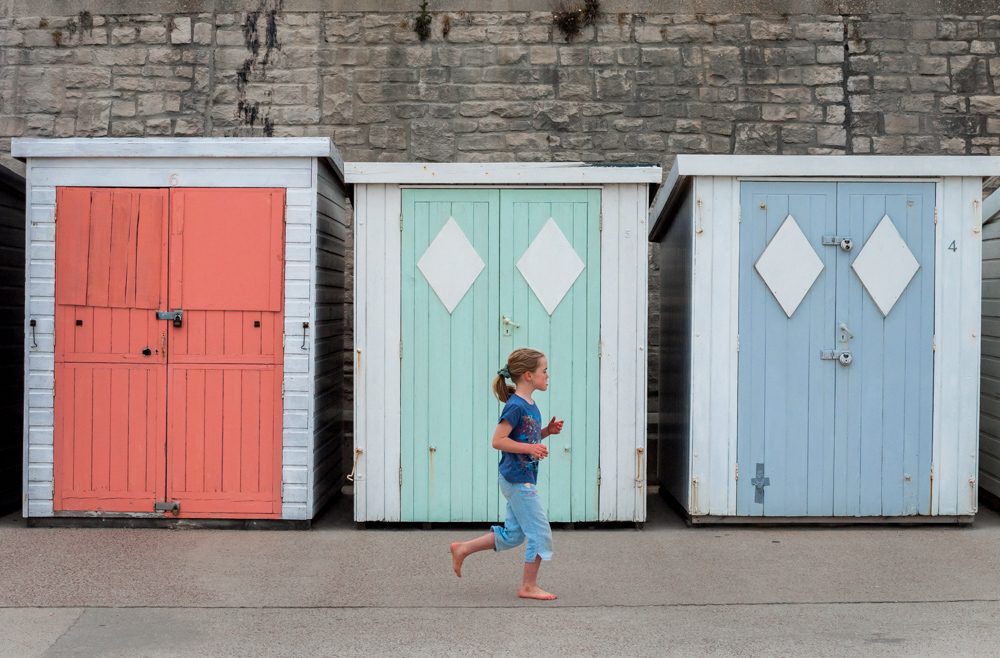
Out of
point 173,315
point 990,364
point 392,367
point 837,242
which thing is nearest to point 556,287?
point 392,367

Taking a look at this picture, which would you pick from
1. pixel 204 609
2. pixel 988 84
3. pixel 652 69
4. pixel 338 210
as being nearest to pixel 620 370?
pixel 338 210

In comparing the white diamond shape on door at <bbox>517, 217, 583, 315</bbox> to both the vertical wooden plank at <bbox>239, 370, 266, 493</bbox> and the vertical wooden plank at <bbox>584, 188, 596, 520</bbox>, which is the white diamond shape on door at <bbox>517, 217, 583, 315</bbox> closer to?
the vertical wooden plank at <bbox>584, 188, 596, 520</bbox>

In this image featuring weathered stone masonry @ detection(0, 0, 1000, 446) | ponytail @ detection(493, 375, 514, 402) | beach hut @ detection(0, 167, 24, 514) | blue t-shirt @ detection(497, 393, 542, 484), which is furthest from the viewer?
weathered stone masonry @ detection(0, 0, 1000, 446)

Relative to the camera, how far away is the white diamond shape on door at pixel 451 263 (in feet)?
22.1

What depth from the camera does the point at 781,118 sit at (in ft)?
30.9

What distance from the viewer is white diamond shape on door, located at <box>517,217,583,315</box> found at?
22.1ft

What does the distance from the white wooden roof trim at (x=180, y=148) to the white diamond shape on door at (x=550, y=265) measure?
1449 millimetres

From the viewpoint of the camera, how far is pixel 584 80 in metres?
9.47

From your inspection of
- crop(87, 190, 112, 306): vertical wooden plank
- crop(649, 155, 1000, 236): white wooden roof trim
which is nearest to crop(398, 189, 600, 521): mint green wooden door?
crop(649, 155, 1000, 236): white wooden roof trim

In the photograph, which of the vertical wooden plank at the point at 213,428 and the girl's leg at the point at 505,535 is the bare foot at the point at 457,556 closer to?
the girl's leg at the point at 505,535

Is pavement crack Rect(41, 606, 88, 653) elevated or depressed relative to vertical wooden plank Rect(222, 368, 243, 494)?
depressed

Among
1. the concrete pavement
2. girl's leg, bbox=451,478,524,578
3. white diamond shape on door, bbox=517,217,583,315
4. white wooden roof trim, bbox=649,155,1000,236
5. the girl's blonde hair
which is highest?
white wooden roof trim, bbox=649,155,1000,236

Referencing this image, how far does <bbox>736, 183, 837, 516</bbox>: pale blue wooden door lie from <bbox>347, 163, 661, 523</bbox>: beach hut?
0.67 meters

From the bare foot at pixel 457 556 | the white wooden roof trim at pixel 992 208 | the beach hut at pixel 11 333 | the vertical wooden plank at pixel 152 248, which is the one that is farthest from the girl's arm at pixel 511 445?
the white wooden roof trim at pixel 992 208
